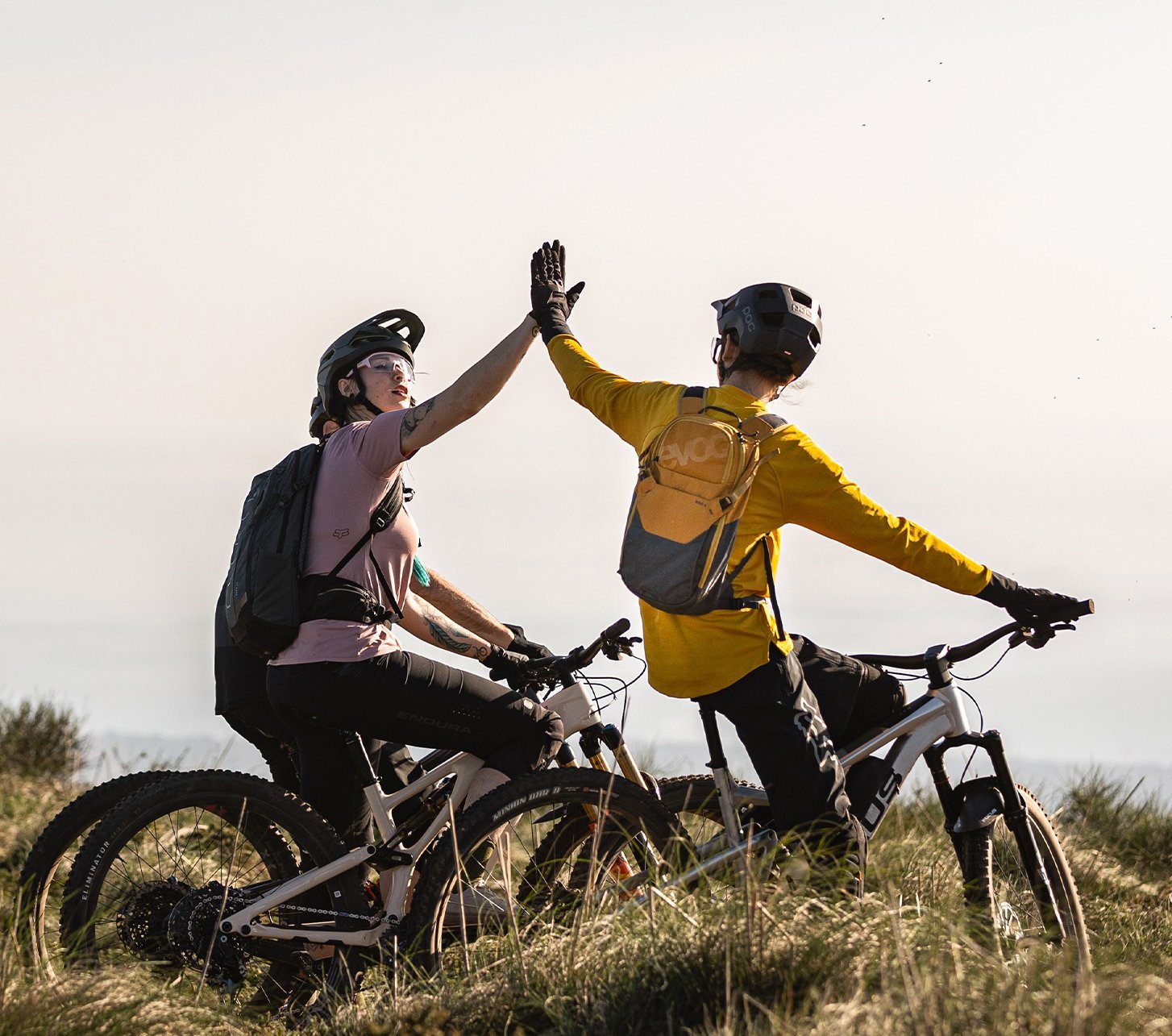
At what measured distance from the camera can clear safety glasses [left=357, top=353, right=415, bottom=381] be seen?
18.4 feet

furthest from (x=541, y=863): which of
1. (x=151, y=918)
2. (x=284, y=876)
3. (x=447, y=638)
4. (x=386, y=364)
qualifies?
(x=386, y=364)

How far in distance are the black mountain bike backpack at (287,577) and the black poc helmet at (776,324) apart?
1329 millimetres

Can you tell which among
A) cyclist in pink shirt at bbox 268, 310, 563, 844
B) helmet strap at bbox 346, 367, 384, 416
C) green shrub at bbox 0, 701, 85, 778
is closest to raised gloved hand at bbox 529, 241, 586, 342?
cyclist in pink shirt at bbox 268, 310, 563, 844

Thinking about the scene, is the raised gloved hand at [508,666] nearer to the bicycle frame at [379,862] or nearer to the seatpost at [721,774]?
the bicycle frame at [379,862]

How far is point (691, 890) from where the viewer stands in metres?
4.85

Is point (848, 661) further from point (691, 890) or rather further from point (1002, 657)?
point (691, 890)

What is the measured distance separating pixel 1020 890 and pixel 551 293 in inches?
110

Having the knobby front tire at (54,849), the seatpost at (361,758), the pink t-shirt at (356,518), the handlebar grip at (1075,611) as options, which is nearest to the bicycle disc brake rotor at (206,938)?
the knobby front tire at (54,849)

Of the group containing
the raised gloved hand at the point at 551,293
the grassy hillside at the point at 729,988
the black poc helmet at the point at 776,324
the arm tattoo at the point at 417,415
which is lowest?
the grassy hillside at the point at 729,988

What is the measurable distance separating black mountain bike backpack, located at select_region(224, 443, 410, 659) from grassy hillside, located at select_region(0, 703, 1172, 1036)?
3.84 ft

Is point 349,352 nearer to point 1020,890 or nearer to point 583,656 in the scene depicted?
point 583,656

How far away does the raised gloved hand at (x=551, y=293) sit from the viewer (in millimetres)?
5348

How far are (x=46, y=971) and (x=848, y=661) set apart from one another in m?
2.77

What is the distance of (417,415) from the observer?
16.6 ft
